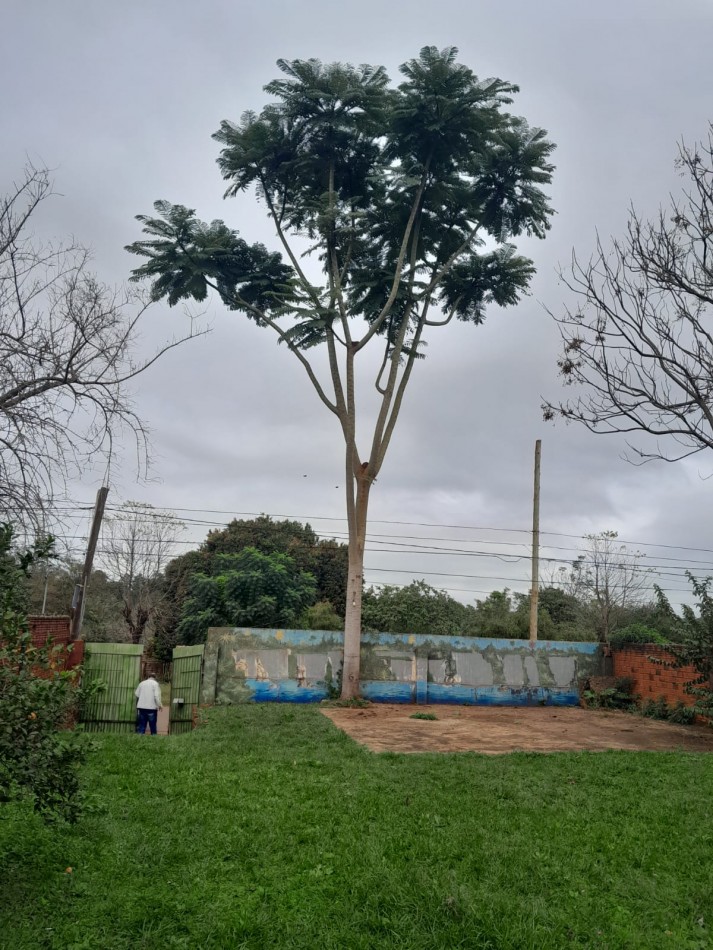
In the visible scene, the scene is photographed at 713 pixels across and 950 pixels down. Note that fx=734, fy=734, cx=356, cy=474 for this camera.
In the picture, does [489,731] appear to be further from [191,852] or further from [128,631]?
[128,631]

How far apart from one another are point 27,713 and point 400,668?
17224 millimetres

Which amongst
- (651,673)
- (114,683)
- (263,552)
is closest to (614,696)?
(651,673)

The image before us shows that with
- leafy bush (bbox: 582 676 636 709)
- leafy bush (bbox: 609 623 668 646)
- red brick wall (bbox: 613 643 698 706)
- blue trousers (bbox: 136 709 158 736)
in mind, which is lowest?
blue trousers (bbox: 136 709 158 736)

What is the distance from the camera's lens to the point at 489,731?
14883 millimetres

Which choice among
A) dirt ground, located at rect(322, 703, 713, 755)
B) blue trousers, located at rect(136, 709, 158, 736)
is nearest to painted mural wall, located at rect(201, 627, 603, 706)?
dirt ground, located at rect(322, 703, 713, 755)

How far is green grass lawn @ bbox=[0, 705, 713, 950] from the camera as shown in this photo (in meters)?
5.03

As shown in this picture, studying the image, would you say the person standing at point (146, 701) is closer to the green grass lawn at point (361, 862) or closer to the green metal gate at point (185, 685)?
the green metal gate at point (185, 685)

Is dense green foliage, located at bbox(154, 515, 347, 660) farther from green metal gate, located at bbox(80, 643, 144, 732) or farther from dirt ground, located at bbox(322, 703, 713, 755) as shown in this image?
green metal gate, located at bbox(80, 643, 144, 732)

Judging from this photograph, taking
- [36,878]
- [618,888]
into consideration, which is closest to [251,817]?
[36,878]

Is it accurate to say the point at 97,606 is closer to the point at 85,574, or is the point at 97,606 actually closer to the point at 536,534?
the point at 85,574

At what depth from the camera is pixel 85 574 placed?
69.8 ft

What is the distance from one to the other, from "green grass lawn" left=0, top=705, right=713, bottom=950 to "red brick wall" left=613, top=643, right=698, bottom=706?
9663 mm

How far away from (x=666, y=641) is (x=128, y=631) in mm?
26417

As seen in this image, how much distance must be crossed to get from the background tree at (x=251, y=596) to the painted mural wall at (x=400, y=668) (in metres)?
6.17
